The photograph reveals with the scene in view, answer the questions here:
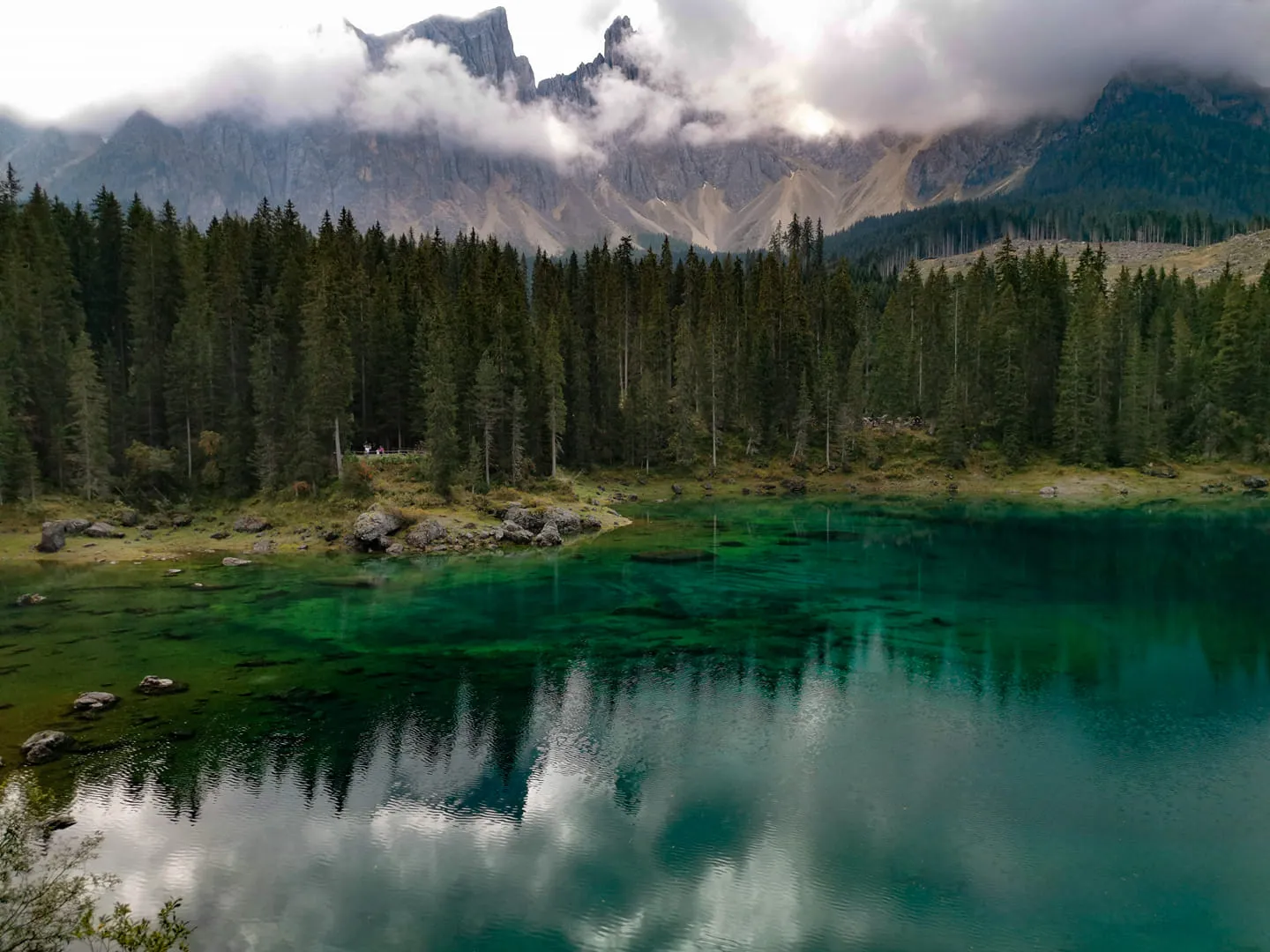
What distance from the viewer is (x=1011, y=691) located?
39.3m

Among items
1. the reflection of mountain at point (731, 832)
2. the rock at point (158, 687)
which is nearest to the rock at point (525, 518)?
the rock at point (158, 687)

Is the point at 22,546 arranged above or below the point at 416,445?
below

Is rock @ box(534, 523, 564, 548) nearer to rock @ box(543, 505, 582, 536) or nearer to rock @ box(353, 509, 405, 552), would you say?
rock @ box(543, 505, 582, 536)

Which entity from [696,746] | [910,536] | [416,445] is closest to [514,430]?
[416,445]

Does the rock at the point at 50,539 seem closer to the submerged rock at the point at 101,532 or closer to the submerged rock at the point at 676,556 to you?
the submerged rock at the point at 101,532

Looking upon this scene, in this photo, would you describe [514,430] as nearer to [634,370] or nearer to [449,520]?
[449,520]

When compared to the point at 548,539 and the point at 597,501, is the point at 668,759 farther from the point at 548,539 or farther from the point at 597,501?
the point at 597,501

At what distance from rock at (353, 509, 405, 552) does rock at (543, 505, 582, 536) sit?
54.1 feet

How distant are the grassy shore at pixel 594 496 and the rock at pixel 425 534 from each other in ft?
3.79

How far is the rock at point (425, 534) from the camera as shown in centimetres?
7569

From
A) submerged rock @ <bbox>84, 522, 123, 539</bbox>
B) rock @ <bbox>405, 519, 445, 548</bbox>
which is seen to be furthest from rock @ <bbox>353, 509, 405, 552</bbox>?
submerged rock @ <bbox>84, 522, 123, 539</bbox>

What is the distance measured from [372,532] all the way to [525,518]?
611 inches

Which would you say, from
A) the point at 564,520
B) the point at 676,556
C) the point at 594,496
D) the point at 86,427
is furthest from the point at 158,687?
the point at 594,496

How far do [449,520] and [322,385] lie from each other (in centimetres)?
1949
